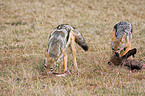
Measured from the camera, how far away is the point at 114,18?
12.6 m

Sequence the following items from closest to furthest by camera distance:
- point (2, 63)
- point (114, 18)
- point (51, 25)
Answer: point (2, 63) < point (51, 25) < point (114, 18)

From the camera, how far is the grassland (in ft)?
13.5

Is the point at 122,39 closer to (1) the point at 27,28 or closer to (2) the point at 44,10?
(1) the point at 27,28

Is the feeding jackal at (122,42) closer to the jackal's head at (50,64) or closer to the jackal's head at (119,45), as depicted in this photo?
the jackal's head at (119,45)

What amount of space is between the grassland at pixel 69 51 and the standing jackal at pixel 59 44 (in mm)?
415

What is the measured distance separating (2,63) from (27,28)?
435 cm

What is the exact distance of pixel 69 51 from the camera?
7.45 m

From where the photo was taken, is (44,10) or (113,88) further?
(44,10)

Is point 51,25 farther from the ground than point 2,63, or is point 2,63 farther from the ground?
point 51,25

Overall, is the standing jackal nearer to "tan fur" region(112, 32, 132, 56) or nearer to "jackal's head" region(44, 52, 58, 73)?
"jackal's head" region(44, 52, 58, 73)

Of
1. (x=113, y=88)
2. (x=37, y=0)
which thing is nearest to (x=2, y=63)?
(x=113, y=88)

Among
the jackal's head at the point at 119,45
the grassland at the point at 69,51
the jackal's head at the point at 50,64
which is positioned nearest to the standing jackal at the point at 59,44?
the jackal's head at the point at 50,64

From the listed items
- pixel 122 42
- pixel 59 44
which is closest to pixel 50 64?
pixel 59 44

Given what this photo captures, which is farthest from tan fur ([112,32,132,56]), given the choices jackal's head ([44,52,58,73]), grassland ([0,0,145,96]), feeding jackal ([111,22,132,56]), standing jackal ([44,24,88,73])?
jackal's head ([44,52,58,73])
